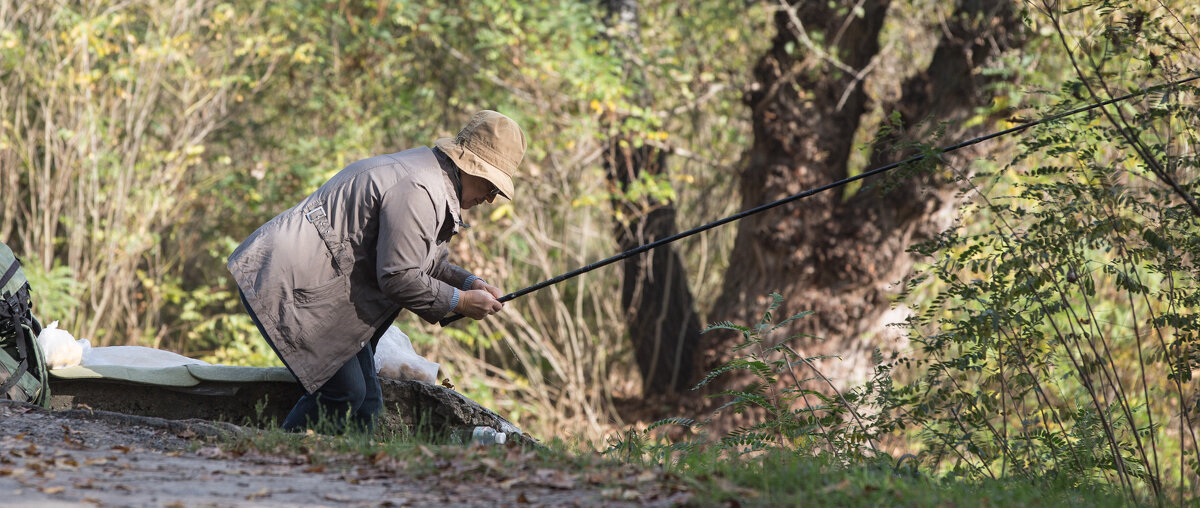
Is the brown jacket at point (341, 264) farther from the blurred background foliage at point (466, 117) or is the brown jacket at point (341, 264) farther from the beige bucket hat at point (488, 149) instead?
the blurred background foliage at point (466, 117)

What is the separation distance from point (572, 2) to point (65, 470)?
688 cm

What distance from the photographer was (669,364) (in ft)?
35.2

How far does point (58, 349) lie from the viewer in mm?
4871

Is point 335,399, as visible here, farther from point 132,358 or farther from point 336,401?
point 132,358

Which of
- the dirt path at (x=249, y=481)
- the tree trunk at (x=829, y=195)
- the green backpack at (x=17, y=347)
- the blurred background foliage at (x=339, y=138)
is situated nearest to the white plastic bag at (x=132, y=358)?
the green backpack at (x=17, y=347)

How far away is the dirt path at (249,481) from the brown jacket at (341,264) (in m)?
0.59

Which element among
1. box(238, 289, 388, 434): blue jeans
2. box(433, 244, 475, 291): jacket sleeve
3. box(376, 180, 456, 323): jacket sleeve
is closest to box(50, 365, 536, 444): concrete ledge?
box(238, 289, 388, 434): blue jeans

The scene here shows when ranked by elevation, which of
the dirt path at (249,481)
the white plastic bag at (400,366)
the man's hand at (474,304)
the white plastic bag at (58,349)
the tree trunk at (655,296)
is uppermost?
the tree trunk at (655,296)

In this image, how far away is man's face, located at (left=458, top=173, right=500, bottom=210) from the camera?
14.8 ft

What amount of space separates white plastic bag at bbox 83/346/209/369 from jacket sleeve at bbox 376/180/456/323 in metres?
1.43

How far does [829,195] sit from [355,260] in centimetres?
562

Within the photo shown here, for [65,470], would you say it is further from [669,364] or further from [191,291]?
[191,291]

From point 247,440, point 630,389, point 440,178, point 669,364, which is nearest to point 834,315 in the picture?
point 669,364

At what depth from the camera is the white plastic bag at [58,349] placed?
4812 millimetres
